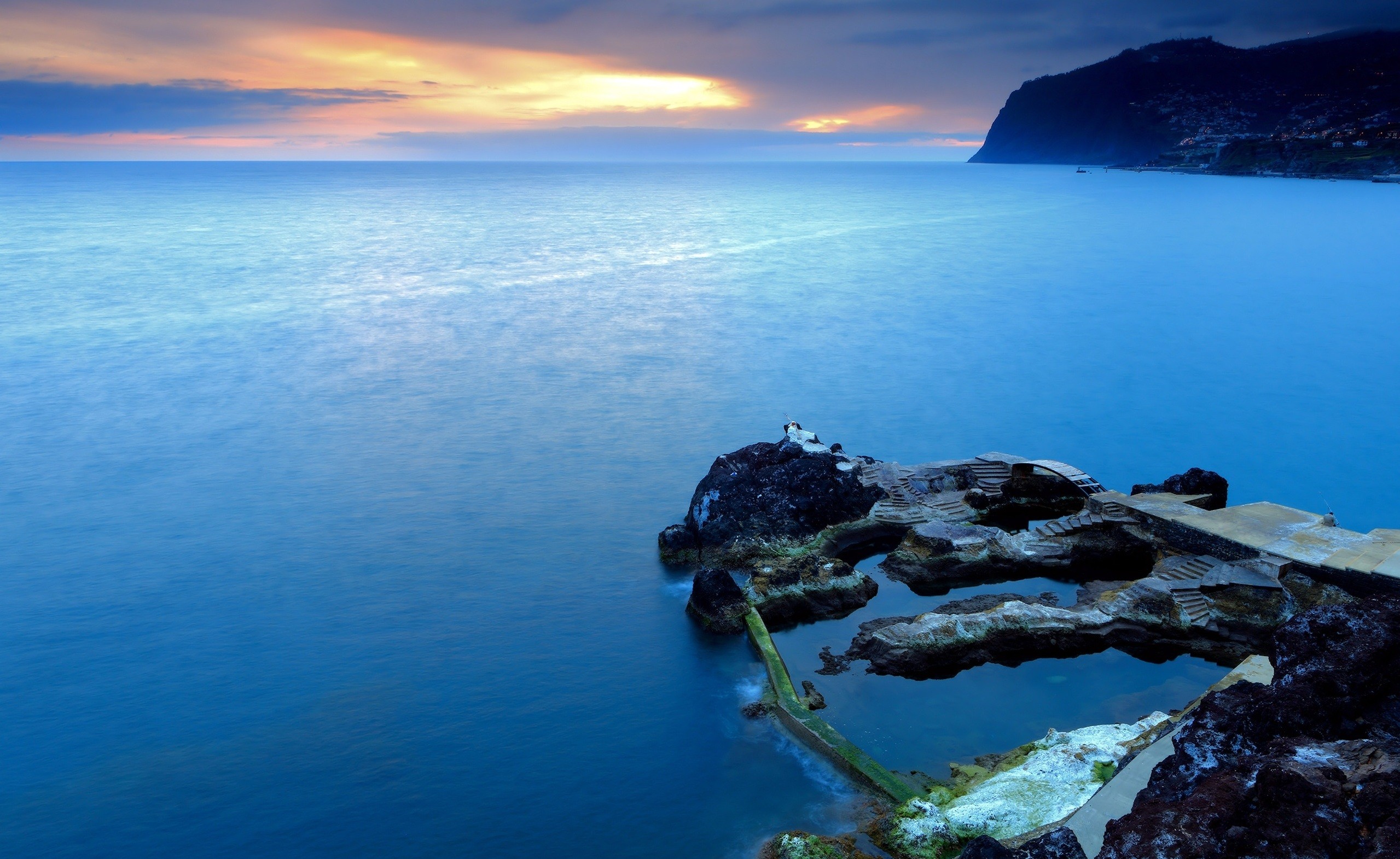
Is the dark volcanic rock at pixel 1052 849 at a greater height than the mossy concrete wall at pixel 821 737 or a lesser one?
greater

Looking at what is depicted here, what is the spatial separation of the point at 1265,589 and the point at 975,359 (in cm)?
4183

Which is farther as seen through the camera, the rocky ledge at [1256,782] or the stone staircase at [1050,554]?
the stone staircase at [1050,554]

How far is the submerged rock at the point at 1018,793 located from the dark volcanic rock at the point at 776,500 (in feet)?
39.4

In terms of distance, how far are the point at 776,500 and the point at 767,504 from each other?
333mm

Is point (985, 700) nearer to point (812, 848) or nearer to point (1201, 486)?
point (812, 848)

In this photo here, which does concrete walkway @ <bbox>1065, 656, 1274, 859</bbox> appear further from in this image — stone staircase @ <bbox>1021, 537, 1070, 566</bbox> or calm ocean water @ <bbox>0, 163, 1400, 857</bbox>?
stone staircase @ <bbox>1021, 537, 1070, 566</bbox>

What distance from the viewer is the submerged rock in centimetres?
1695

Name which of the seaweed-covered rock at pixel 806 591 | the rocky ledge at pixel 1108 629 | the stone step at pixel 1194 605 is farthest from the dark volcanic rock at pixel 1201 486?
the seaweed-covered rock at pixel 806 591

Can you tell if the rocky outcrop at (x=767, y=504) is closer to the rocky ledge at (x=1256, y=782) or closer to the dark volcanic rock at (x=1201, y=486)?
the dark volcanic rock at (x=1201, y=486)

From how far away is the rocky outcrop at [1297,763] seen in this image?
398 inches

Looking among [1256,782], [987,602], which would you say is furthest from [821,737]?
[1256,782]

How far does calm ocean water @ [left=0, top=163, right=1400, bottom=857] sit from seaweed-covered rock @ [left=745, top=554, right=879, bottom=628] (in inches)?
40.0

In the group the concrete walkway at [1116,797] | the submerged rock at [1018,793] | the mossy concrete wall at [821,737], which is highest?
Answer: the concrete walkway at [1116,797]

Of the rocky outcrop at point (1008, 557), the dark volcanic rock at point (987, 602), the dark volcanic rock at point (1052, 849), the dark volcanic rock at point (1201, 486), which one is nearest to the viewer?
the dark volcanic rock at point (1052, 849)
